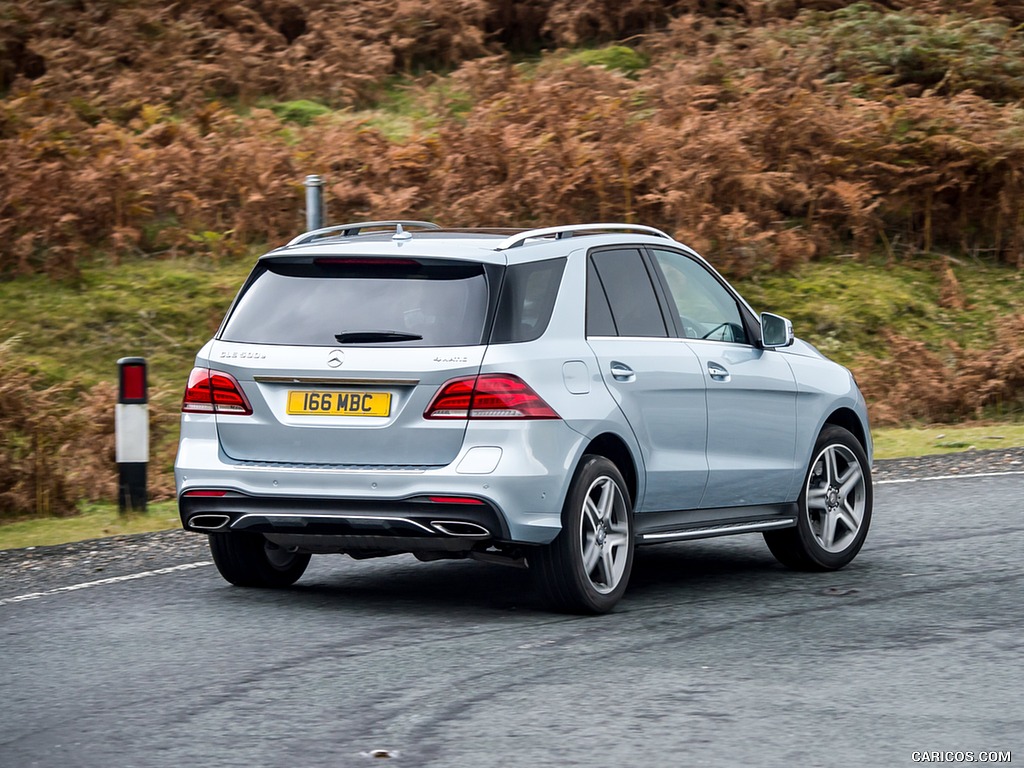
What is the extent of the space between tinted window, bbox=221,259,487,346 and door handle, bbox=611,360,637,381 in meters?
0.75

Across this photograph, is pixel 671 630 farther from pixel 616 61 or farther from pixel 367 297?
pixel 616 61

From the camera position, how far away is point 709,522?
8531 millimetres

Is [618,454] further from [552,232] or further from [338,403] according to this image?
[338,403]

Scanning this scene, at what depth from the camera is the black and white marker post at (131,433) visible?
11062 millimetres

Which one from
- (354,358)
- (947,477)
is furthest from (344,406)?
(947,477)

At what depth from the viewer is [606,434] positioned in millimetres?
7617

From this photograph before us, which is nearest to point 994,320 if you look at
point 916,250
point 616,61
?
point 916,250

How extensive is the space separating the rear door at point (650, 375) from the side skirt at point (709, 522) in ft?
0.23

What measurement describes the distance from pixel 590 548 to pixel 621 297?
1307 mm

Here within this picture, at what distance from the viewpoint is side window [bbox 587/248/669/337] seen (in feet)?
25.8

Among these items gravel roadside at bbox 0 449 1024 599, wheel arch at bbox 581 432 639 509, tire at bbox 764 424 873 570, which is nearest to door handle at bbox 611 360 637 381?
wheel arch at bbox 581 432 639 509

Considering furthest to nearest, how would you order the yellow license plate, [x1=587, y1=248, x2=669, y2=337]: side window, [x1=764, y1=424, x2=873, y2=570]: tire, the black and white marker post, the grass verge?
the black and white marker post < the grass verge < [x1=764, y1=424, x2=873, y2=570]: tire < [x1=587, y1=248, x2=669, y2=337]: side window < the yellow license plate

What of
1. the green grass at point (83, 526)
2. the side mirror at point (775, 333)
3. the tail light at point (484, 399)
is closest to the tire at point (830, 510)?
the side mirror at point (775, 333)

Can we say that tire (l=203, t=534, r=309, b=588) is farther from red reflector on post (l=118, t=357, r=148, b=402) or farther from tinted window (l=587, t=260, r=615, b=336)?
red reflector on post (l=118, t=357, r=148, b=402)
